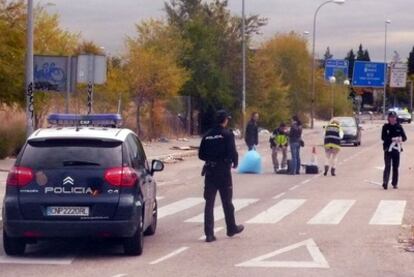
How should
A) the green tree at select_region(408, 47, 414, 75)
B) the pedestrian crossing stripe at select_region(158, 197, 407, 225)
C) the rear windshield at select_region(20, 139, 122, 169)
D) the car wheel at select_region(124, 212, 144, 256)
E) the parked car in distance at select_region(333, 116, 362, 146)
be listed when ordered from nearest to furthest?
the rear windshield at select_region(20, 139, 122, 169)
the car wheel at select_region(124, 212, 144, 256)
the pedestrian crossing stripe at select_region(158, 197, 407, 225)
the parked car in distance at select_region(333, 116, 362, 146)
the green tree at select_region(408, 47, 414, 75)

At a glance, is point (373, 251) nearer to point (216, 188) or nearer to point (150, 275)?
point (216, 188)

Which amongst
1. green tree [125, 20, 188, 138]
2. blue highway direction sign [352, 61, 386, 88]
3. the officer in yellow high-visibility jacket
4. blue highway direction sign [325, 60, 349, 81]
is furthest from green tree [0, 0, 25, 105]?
blue highway direction sign [352, 61, 386, 88]

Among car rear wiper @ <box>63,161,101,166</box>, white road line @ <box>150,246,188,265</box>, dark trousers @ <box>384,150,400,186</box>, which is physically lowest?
white road line @ <box>150,246,188,265</box>

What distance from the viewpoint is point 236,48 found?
59.1 m

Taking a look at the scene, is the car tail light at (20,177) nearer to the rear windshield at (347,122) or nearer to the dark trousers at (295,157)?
the dark trousers at (295,157)

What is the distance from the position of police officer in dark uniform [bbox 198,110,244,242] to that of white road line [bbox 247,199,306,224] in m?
2.79

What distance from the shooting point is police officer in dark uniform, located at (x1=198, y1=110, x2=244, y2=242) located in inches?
602

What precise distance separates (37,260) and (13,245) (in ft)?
1.63

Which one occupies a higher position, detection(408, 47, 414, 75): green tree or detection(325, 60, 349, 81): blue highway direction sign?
detection(408, 47, 414, 75): green tree

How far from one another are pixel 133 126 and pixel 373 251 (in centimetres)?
3558

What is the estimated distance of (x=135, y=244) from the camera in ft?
45.3

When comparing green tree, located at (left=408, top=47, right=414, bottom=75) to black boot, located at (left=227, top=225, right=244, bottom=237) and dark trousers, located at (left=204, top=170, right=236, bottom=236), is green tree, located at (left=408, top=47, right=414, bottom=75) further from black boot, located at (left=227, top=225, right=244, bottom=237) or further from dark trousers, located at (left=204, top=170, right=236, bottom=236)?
dark trousers, located at (left=204, top=170, right=236, bottom=236)

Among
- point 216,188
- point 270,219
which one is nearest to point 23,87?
point 270,219

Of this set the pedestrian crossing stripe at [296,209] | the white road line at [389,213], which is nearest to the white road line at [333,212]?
the pedestrian crossing stripe at [296,209]
